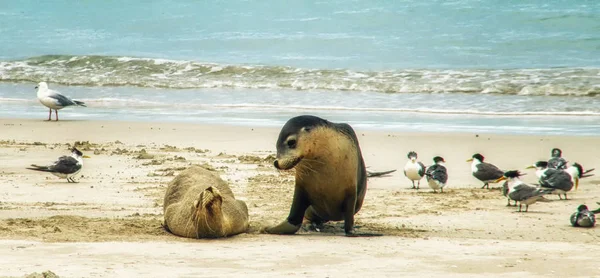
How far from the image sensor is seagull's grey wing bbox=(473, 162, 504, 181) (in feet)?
39.9

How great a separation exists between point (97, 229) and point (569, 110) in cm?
1397

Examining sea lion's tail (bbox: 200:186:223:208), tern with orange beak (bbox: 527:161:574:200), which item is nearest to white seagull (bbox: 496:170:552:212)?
tern with orange beak (bbox: 527:161:574:200)

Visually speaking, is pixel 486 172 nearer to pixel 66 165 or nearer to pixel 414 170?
pixel 414 170

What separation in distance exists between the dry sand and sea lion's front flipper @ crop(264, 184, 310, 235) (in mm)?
163

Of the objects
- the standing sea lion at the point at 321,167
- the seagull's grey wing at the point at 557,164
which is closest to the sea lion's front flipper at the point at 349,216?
the standing sea lion at the point at 321,167

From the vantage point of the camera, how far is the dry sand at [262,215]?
693 cm

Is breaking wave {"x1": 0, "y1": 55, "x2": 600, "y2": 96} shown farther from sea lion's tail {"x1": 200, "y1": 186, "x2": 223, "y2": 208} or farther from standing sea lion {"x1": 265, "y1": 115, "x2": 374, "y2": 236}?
sea lion's tail {"x1": 200, "y1": 186, "x2": 223, "y2": 208}

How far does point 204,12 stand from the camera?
158 ft

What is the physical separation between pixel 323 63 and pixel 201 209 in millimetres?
22203

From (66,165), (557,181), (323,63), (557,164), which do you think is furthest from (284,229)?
(323,63)

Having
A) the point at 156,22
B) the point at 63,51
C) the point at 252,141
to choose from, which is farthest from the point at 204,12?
the point at 252,141

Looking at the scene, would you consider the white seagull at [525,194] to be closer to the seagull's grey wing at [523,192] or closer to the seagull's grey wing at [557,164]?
the seagull's grey wing at [523,192]

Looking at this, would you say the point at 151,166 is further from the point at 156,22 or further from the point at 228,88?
the point at 156,22

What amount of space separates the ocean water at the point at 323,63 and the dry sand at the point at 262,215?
258cm
